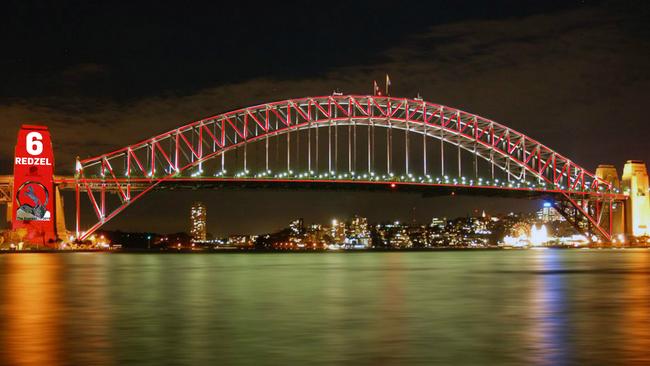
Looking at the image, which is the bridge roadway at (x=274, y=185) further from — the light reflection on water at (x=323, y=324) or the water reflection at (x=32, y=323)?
the light reflection on water at (x=323, y=324)

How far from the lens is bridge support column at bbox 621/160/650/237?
8425 centimetres

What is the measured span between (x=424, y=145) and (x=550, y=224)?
223 ft

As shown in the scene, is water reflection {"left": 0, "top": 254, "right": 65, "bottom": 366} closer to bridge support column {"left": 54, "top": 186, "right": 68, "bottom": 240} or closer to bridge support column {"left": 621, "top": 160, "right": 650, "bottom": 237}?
bridge support column {"left": 54, "top": 186, "right": 68, "bottom": 240}

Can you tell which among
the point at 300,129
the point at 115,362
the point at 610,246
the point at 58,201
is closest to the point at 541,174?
the point at 610,246

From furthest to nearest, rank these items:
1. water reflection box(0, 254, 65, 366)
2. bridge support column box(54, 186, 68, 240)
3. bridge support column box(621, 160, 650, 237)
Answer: bridge support column box(621, 160, 650, 237) → bridge support column box(54, 186, 68, 240) → water reflection box(0, 254, 65, 366)

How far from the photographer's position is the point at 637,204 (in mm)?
84375

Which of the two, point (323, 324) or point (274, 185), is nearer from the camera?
point (323, 324)

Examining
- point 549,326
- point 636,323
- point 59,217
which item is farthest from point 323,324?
point 59,217

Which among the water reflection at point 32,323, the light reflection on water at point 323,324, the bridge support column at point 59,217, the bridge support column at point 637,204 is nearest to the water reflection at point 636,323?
the light reflection on water at point 323,324

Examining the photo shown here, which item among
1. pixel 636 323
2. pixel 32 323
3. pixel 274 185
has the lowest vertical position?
pixel 636 323

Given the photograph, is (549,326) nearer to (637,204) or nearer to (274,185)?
(274,185)

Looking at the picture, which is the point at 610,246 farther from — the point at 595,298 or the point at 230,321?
the point at 230,321

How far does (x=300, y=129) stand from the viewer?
68188mm

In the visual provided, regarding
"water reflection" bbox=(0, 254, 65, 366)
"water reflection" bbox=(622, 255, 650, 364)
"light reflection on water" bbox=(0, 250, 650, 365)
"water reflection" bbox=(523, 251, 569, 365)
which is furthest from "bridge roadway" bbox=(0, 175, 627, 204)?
"water reflection" bbox=(523, 251, 569, 365)
